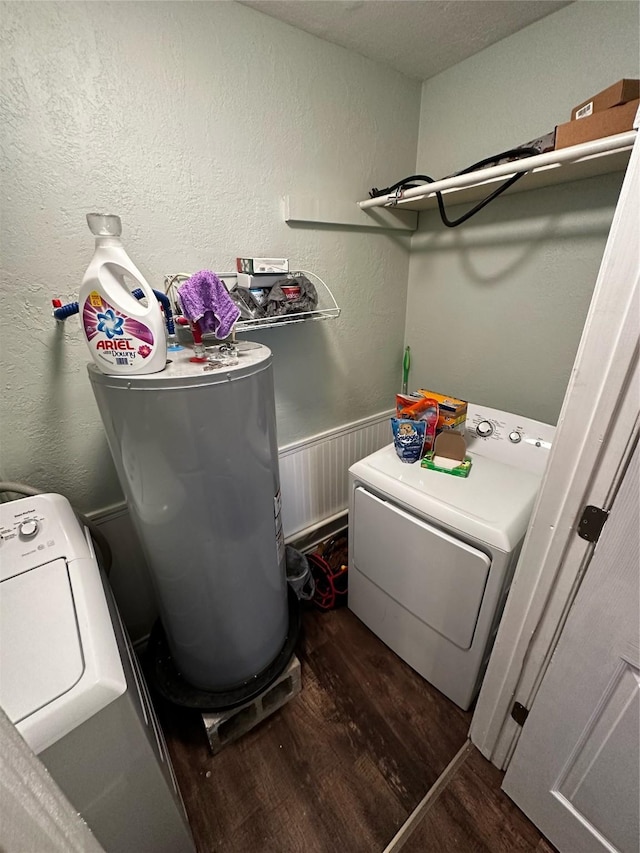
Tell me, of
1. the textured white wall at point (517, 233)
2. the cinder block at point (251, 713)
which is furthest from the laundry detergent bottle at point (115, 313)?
the textured white wall at point (517, 233)

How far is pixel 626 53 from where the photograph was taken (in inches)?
41.8

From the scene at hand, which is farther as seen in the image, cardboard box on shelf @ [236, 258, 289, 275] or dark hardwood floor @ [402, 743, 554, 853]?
cardboard box on shelf @ [236, 258, 289, 275]

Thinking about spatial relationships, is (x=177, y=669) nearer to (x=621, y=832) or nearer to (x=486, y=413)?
(x=621, y=832)

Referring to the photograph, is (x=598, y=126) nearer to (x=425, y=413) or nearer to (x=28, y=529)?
(x=425, y=413)

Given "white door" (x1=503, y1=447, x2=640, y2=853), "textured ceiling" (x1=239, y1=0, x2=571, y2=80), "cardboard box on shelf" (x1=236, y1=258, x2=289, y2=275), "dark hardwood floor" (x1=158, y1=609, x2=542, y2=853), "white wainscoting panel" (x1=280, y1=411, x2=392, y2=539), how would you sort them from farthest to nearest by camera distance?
"white wainscoting panel" (x1=280, y1=411, x2=392, y2=539), "cardboard box on shelf" (x1=236, y1=258, x2=289, y2=275), "textured ceiling" (x1=239, y1=0, x2=571, y2=80), "dark hardwood floor" (x1=158, y1=609, x2=542, y2=853), "white door" (x1=503, y1=447, x2=640, y2=853)

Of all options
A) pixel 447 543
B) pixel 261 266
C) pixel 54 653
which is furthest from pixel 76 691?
pixel 261 266

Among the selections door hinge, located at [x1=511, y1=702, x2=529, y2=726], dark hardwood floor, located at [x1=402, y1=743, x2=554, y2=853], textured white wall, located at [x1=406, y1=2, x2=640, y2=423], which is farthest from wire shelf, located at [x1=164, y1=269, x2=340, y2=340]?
dark hardwood floor, located at [x1=402, y1=743, x2=554, y2=853]

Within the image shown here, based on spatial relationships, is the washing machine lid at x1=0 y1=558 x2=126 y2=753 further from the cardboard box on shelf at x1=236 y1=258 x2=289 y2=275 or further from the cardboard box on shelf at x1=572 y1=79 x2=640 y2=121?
the cardboard box on shelf at x1=572 y1=79 x2=640 y2=121

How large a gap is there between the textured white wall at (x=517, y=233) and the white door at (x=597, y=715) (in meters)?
1.00

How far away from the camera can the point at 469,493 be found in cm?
115

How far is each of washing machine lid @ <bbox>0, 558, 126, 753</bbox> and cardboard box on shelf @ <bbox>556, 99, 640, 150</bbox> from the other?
1727 mm

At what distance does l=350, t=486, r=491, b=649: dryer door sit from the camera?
1.06 meters

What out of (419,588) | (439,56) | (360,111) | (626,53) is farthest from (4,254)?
(626,53)

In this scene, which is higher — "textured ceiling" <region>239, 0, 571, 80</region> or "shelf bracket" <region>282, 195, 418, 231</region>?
"textured ceiling" <region>239, 0, 571, 80</region>
